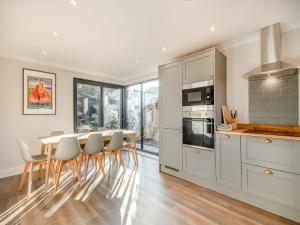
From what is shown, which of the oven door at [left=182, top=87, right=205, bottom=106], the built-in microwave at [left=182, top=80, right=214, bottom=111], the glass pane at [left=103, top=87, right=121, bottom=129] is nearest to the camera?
the built-in microwave at [left=182, top=80, right=214, bottom=111]

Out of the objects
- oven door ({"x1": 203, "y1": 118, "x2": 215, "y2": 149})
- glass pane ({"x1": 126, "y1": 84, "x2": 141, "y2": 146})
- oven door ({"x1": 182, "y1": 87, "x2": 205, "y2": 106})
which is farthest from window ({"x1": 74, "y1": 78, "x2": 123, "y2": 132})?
oven door ({"x1": 203, "y1": 118, "x2": 215, "y2": 149})

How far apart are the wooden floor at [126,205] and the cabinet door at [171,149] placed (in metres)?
0.34

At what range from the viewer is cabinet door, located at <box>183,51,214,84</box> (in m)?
2.54

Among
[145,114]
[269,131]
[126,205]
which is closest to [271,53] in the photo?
[269,131]

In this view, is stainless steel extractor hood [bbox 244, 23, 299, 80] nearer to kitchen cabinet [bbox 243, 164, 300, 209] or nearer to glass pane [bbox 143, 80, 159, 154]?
kitchen cabinet [bbox 243, 164, 300, 209]

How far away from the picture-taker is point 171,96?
10.2 ft

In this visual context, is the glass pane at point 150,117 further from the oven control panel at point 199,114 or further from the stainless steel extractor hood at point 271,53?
the stainless steel extractor hood at point 271,53

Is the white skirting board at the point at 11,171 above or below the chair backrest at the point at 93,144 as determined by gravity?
below

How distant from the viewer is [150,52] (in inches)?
123

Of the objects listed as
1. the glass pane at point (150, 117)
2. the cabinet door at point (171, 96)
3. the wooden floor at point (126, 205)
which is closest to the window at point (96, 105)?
the glass pane at point (150, 117)

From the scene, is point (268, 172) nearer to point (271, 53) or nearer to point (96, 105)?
point (271, 53)

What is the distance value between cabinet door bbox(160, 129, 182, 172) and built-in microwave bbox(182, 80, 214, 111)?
1.97 ft

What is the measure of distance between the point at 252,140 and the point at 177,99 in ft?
4.62

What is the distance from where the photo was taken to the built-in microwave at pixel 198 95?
8.27ft
